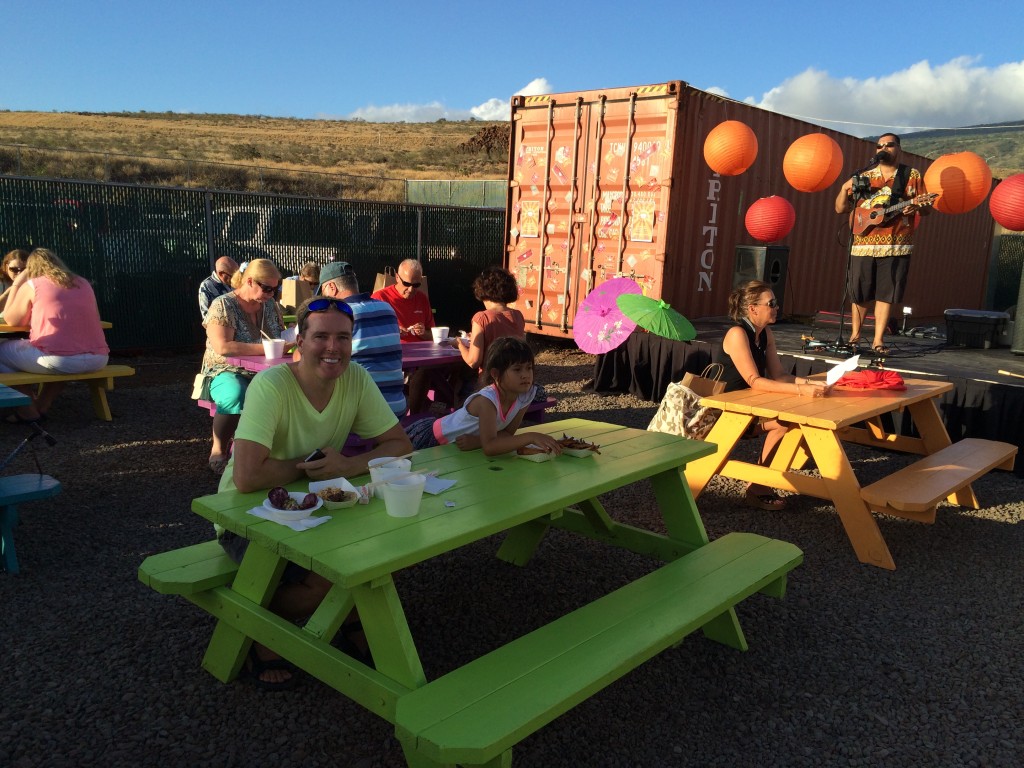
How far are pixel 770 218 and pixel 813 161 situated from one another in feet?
2.55

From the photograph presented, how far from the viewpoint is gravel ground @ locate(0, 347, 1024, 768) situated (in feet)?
7.42

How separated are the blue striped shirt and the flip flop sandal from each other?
6.92ft

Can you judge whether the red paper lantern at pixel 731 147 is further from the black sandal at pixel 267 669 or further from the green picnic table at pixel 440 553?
the black sandal at pixel 267 669

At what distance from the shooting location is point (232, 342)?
461 centimetres

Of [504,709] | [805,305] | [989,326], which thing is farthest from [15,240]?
[989,326]

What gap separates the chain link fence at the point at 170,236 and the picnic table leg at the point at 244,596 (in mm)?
6971

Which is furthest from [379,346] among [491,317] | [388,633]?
[388,633]

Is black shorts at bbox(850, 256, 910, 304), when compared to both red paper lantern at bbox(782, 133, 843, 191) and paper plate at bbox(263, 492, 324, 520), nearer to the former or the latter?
red paper lantern at bbox(782, 133, 843, 191)

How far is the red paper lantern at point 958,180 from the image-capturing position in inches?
241

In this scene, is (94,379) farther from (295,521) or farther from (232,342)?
(295,521)

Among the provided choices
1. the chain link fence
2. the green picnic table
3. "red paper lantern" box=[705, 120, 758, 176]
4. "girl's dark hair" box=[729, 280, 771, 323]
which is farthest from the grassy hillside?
the green picnic table

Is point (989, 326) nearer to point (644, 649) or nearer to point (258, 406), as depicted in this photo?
point (644, 649)

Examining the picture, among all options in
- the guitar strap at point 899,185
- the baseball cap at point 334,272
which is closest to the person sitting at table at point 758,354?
the baseball cap at point 334,272

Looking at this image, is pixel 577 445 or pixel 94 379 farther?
pixel 94 379
